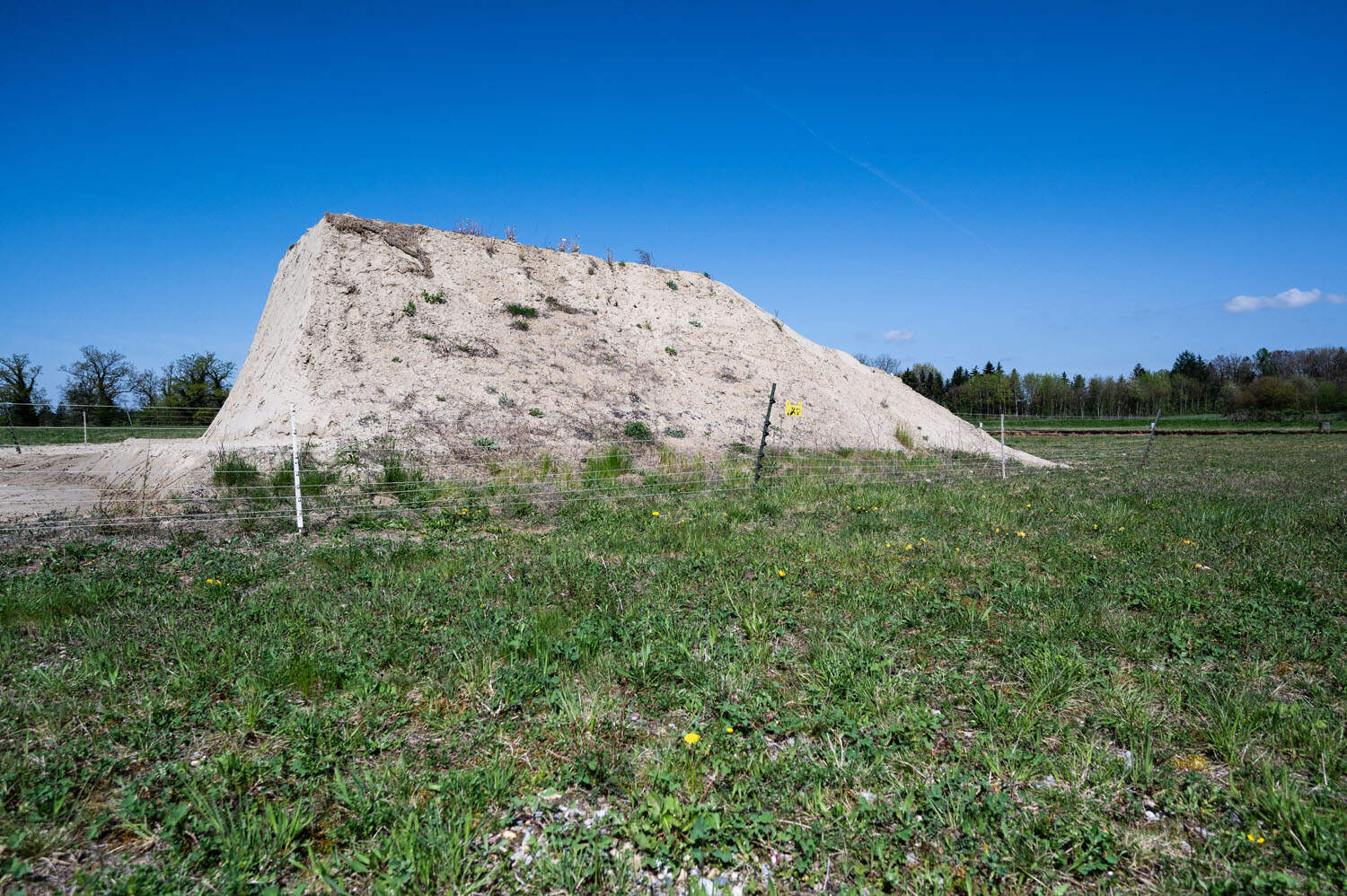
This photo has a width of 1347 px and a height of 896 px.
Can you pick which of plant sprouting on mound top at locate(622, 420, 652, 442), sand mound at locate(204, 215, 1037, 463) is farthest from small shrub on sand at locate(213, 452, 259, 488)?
plant sprouting on mound top at locate(622, 420, 652, 442)

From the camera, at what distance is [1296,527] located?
7668mm

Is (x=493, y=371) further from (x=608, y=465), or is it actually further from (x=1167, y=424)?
(x=1167, y=424)

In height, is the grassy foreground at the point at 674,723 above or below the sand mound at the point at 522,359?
below

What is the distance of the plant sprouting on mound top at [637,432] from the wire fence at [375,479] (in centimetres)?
16

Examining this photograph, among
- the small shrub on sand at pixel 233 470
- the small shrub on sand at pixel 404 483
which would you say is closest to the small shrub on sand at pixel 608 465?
the small shrub on sand at pixel 404 483

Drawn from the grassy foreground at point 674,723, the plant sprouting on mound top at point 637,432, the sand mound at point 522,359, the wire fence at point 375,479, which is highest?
the sand mound at point 522,359

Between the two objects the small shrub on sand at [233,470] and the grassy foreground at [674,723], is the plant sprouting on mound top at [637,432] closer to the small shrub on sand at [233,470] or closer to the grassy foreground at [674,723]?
the small shrub on sand at [233,470]

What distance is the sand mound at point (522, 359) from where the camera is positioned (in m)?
14.0

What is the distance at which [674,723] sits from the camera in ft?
11.2

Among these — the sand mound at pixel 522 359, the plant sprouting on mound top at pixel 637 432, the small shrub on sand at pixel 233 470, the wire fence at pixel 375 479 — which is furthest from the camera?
the plant sprouting on mound top at pixel 637 432

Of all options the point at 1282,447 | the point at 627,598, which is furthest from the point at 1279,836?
the point at 1282,447

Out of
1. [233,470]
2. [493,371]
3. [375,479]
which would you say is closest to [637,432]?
[493,371]

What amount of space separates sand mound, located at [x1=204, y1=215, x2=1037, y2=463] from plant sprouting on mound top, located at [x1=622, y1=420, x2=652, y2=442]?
226 millimetres

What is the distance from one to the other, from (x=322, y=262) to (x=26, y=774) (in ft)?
53.2
